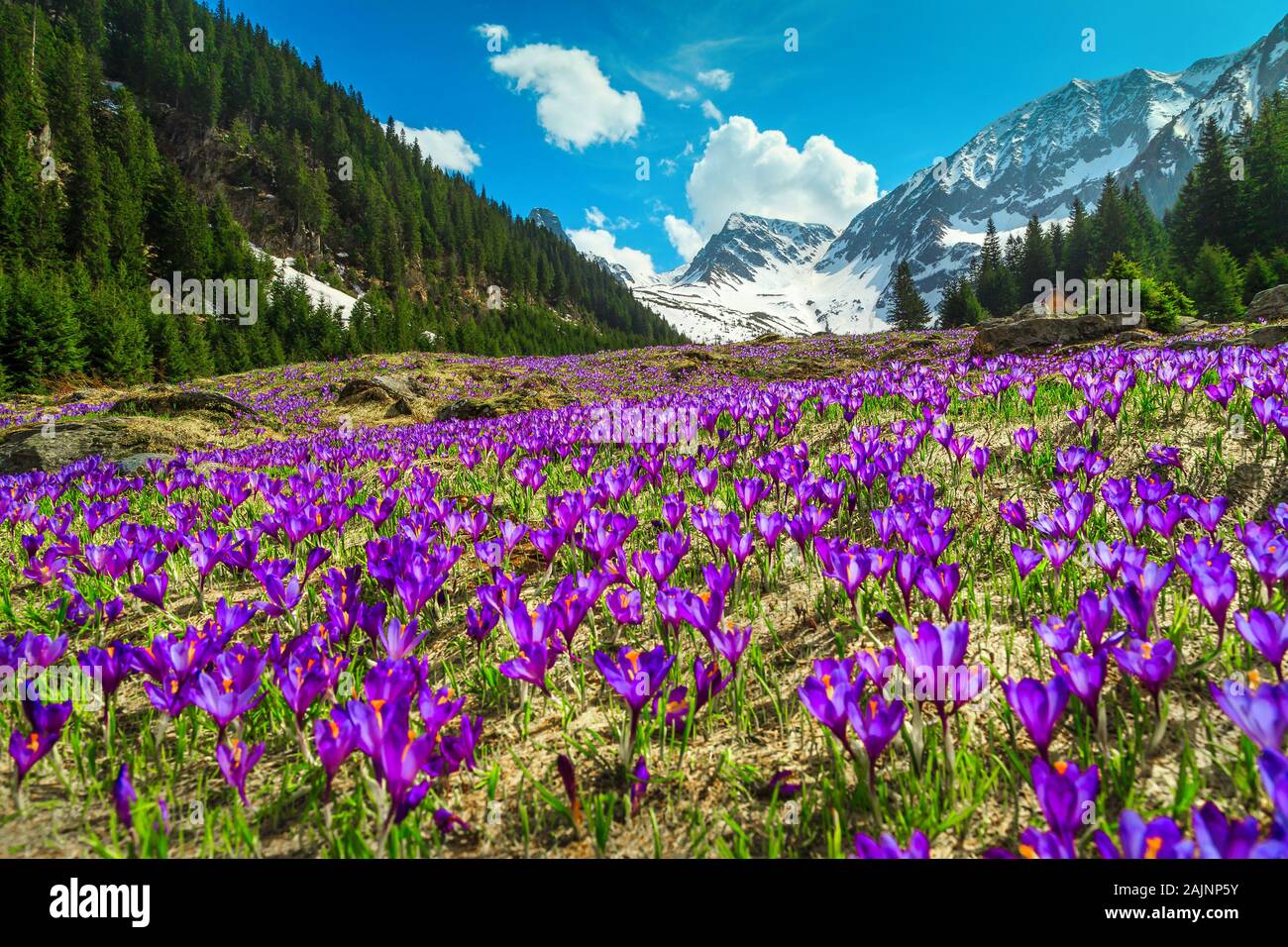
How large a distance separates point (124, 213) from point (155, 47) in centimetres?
5920

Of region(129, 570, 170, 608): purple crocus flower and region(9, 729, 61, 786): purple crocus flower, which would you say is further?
region(129, 570, 170, 608): purple crocus flower

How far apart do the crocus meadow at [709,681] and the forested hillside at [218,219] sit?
124 feet

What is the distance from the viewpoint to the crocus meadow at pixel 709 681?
1.31 metres

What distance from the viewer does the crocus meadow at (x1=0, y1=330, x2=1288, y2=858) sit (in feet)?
4.29

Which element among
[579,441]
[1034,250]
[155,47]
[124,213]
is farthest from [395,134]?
[579,441]

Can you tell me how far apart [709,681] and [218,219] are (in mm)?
95152

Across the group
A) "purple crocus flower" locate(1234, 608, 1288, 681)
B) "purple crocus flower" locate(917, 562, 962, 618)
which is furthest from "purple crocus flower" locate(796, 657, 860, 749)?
"purple crocus flower" locate(1234, 608, 1288, 681)

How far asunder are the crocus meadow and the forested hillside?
3781 centimetres

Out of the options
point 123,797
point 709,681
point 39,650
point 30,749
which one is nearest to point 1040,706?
point 709,681

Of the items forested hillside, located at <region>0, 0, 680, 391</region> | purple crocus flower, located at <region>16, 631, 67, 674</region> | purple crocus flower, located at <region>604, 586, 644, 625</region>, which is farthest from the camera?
forested hillside, located at <region>0, 0, 680, 391</region>

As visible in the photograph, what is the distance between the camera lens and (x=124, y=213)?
5641 centimetres

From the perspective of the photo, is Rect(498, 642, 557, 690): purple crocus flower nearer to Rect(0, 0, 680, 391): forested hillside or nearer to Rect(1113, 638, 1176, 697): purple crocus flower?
Rect(1113, 638, 1176, 697): purple crocus flower

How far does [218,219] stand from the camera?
242ft

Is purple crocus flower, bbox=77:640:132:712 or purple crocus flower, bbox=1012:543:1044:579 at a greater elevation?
purple crocus flower, bbox=1012:543:1044:579
